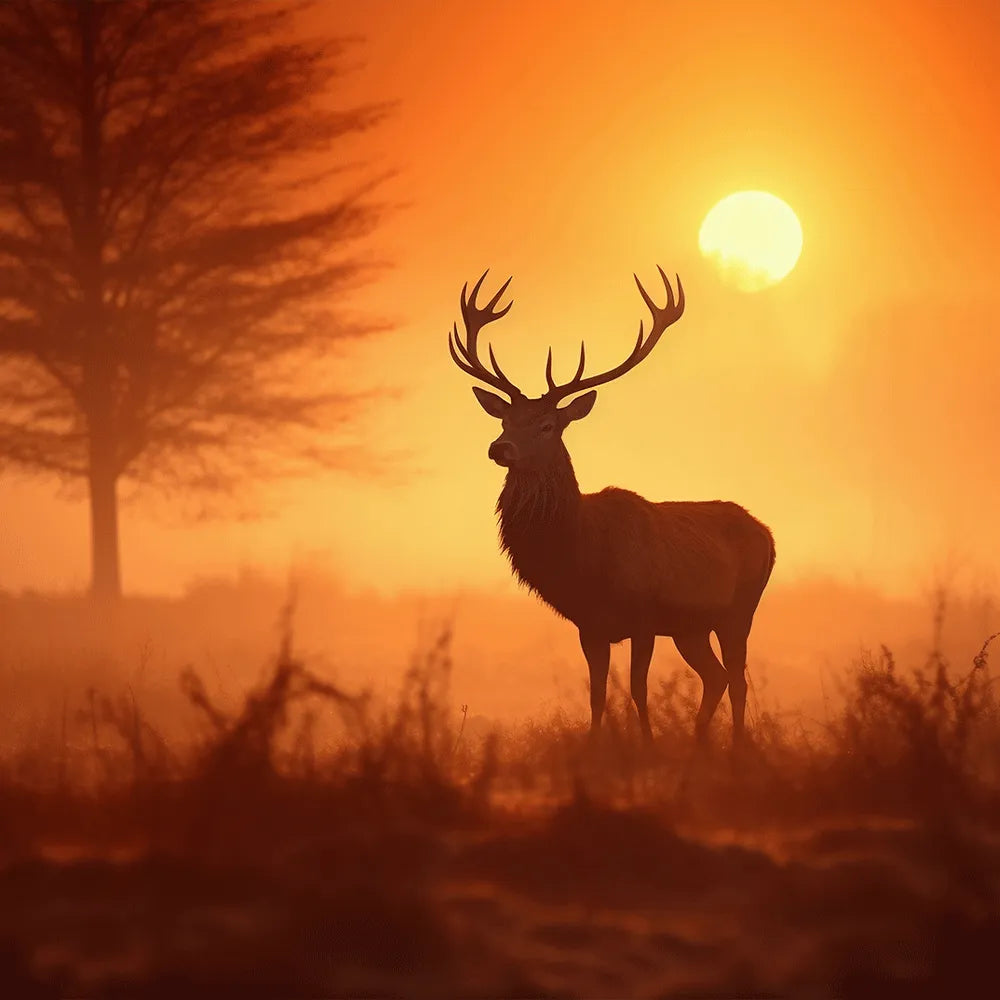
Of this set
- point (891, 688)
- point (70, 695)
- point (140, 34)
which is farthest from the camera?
point (140, 34)

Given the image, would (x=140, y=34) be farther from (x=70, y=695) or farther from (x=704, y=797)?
(x=704, y=797)

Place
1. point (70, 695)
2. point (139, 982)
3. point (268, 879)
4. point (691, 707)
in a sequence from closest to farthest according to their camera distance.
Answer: point (139, 982) → point (268, 879) → point (691, 707) → point (70, 695)

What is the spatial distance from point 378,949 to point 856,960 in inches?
55.6

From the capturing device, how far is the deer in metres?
8.17

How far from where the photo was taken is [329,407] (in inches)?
625

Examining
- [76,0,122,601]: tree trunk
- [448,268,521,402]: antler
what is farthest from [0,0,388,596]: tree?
[448,268,521,402]: antler

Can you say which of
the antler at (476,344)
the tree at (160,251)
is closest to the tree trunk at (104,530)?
the tree at (160,251)

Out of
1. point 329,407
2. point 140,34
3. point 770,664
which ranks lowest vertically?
point 770,664

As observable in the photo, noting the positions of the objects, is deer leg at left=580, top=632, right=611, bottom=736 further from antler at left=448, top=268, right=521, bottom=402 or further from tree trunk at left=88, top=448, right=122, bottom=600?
tree trunk at left=88, top=448, right=122, bottom=600

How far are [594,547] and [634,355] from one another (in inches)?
48.0

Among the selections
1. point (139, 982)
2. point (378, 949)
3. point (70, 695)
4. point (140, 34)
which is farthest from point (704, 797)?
point (140, 34)

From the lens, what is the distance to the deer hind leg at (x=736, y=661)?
29.4ft

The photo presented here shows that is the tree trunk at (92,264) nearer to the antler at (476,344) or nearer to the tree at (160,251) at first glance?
the tree at (160,251)

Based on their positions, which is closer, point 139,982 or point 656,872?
point 139,982
